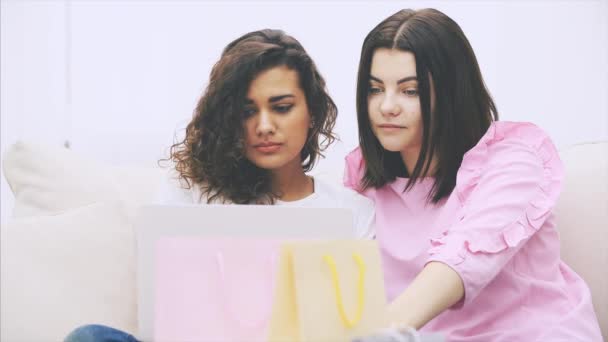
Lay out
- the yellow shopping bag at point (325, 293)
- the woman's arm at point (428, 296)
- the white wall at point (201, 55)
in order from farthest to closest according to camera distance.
Answer: the white wall at point (201, 55) < the woman's arm at point (428, 296) < the yellow shopping bag at point (325, 293)

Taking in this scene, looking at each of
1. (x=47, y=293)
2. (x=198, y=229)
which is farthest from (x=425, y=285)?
(x=47, y=293)

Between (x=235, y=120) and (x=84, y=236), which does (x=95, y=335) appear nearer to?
(x=84, y=236)

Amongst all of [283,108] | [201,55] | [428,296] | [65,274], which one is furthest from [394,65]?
[201,55]

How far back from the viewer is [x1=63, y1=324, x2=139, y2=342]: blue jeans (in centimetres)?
94

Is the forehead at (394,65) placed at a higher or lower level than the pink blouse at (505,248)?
higher

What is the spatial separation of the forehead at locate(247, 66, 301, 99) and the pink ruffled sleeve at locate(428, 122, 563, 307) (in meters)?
0.40

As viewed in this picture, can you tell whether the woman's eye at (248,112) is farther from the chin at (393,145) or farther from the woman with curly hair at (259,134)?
the chin at (393,145)

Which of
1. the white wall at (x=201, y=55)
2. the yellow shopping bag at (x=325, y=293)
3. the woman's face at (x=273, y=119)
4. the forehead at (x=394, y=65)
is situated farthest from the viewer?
the white wall at (x=201, y=55)

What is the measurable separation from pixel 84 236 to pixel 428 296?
69 centimetres

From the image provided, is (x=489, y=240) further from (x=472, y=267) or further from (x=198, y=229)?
(x=198, y=229)

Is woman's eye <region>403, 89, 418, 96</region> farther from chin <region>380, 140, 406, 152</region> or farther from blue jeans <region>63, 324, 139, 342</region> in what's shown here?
blue jeans <region>63, 324, 139, 342</region>

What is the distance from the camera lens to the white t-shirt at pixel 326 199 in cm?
150

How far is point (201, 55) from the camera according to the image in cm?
220

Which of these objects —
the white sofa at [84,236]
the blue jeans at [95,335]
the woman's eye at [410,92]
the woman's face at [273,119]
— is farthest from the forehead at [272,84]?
the blue jeans at [95,335]
